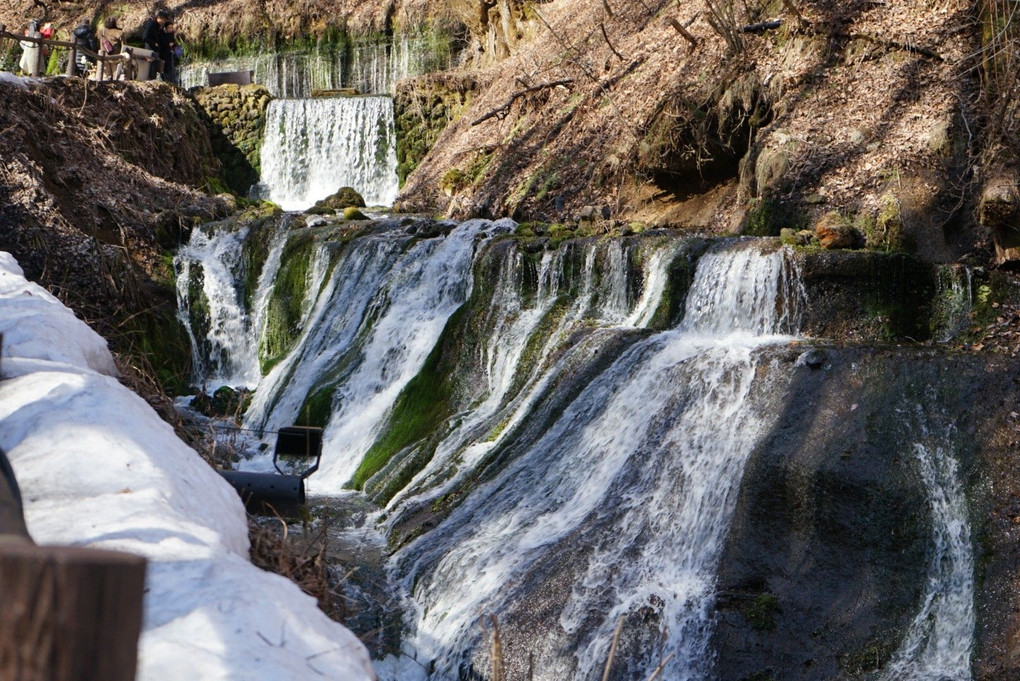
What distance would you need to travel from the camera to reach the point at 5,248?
1310 cm

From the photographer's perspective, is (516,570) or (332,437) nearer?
(516,570)

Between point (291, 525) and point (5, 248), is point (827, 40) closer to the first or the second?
point (291, 525)

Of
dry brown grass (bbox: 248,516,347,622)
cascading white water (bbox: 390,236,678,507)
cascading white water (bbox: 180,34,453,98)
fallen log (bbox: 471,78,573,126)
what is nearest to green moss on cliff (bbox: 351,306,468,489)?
cascading white water (bbox: 390,236,678,507)

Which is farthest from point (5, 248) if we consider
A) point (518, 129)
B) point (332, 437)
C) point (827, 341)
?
point (827, 341)

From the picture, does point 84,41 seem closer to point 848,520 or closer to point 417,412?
point 417,412

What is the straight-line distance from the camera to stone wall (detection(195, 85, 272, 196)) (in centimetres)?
2088

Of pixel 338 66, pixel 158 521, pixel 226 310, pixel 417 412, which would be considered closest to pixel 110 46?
pixel 338 66

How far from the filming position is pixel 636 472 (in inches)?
290

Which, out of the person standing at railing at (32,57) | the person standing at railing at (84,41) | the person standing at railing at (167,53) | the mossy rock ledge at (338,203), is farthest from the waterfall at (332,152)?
the person standing at railing at (32,57)

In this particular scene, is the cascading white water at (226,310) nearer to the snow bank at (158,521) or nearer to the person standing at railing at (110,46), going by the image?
the person standing at railing at (110,46)

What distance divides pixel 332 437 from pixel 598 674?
18.1 feet

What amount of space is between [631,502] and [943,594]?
6.53 feet

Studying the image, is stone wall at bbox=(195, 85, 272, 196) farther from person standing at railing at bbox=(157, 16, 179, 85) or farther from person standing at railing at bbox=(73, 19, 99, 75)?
person standing at railing at bbox=(73, 19, 99, 75)

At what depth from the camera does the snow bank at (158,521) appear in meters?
2.69
